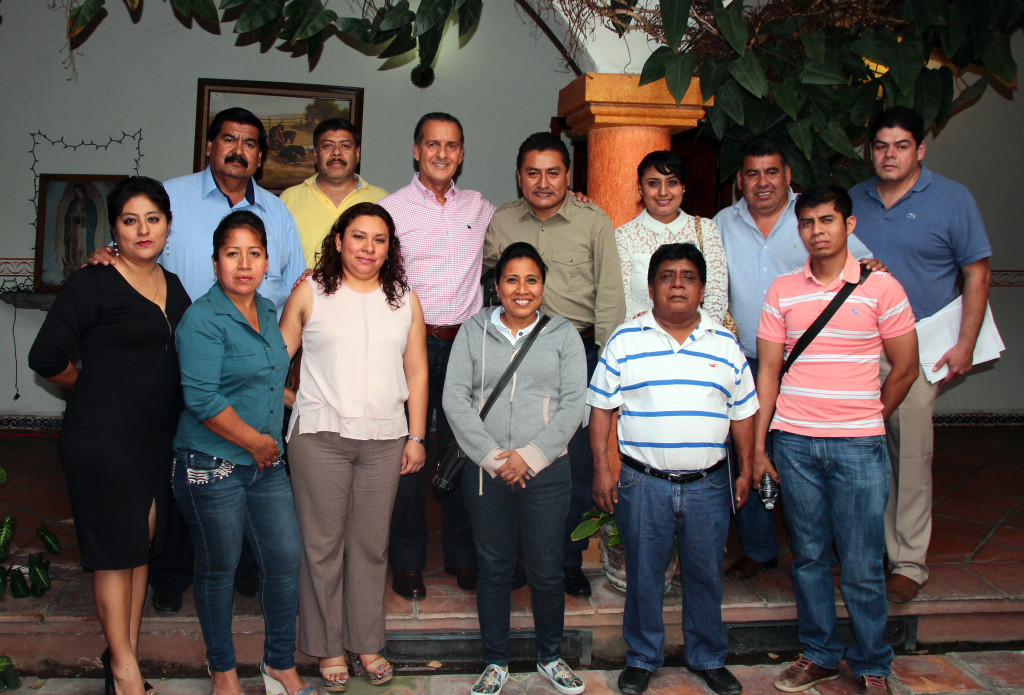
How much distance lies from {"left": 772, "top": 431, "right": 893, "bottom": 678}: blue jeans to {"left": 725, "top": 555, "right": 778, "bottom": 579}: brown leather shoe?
50 cm

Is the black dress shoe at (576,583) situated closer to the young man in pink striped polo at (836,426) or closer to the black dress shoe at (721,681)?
the black dress shoe at (721,681)

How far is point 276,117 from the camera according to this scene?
569 centimetres

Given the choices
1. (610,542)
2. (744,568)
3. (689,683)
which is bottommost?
(689,683)

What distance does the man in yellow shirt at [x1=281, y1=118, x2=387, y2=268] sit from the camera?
3.11 metres

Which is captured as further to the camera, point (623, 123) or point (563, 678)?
point (623, 123)

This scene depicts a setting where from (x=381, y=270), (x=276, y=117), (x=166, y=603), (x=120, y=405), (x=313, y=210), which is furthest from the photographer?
(x=276, y=117)

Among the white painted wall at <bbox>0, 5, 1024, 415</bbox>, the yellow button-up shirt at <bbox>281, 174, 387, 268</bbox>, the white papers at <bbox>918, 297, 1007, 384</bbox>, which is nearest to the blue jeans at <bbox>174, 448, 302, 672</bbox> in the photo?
the yellow button-up shirt at <bbox>281, 174, 387, 268</bbox>

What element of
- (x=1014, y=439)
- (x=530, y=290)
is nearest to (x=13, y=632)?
(x=530, y=290)

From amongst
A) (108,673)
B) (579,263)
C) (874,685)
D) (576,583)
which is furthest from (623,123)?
(108,673)

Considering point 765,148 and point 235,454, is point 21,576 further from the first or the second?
point 765,148

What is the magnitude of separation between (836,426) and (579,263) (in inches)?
42.1

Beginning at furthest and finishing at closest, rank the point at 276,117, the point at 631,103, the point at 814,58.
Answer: the point at 276,117 → the point at 814,58 → the point at 631,103

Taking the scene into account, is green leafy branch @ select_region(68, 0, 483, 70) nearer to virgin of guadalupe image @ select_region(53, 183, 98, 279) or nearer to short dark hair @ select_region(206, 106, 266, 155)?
short dark hair @ select_region(206, 106, 266, 155)

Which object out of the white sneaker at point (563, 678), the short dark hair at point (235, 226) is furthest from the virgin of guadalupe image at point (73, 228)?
the white sneaker at point (563, 678)
